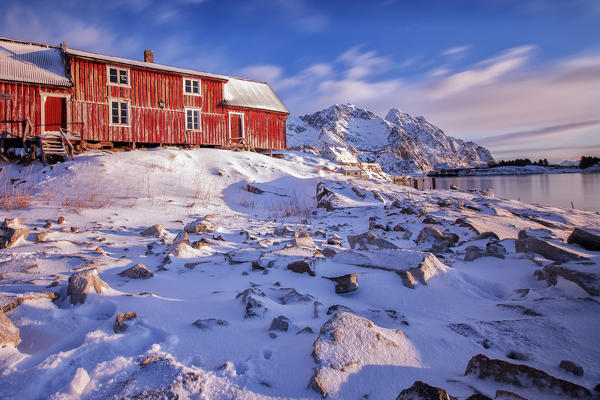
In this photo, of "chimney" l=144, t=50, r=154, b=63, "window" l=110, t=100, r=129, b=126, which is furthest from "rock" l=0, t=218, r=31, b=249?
"chimney" l=144, t=50, r=154, b=63

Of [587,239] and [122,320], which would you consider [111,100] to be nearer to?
[122,320]

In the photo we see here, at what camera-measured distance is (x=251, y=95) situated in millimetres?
23656

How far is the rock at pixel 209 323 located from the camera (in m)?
1.99

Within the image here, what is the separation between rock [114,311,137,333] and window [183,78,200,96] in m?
20.1

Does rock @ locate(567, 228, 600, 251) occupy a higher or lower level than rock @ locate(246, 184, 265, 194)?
lower

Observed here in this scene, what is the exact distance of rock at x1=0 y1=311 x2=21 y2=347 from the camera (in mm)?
1679

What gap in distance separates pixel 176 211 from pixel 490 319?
7.51m

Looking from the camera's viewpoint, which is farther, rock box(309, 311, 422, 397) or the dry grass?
the dry grass

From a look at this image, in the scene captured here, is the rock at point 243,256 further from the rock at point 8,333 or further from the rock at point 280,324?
the rock at point 8,333

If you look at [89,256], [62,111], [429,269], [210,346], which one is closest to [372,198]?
[429,269]

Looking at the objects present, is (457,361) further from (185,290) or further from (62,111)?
(62,111)

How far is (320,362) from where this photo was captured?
1.53 m

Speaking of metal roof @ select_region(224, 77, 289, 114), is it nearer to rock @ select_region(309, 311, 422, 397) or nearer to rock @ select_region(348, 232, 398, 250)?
rock @ select_region(348, 232, 398, 250)

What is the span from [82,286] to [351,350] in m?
2.08
